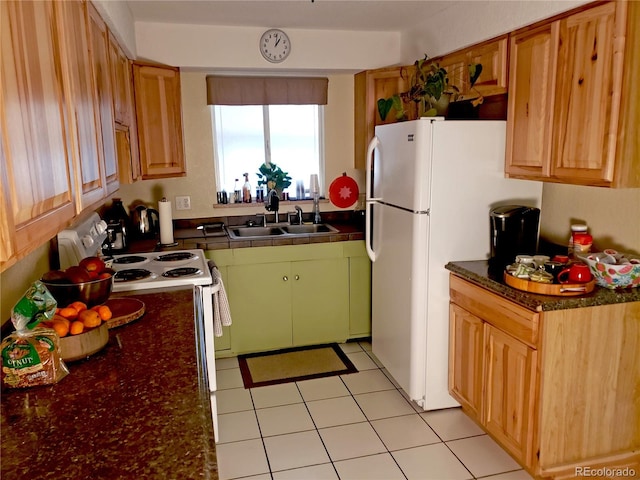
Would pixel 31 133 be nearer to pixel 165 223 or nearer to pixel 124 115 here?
pixel 124 115

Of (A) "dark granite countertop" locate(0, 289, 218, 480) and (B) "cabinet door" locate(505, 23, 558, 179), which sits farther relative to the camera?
(B) "cabinet door" locate(505, 23, 558, 179)

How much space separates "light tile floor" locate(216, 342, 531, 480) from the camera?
90.7 inches

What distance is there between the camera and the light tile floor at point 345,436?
2.30 meters

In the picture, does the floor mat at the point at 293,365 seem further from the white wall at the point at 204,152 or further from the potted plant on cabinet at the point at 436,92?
the potted plant on cabinet at the point at 436,92

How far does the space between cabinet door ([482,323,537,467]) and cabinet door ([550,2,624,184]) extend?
0.78m

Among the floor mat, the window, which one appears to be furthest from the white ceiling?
the floor mat

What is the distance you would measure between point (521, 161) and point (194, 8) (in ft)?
6.82

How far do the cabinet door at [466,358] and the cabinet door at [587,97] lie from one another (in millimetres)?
851

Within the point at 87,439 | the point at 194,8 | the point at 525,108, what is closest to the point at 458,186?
the point at 525,108

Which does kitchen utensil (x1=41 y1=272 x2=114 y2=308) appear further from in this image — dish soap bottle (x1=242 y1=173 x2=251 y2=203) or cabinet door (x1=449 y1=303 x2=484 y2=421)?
dish soap bottle (x1=242 y1=173 x2=251 y2=203)

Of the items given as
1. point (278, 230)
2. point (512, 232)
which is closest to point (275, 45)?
point (278, 230)

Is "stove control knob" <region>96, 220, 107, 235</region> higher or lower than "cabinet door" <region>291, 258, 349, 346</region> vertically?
higher

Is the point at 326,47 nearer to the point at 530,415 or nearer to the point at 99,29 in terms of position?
the point at 99,29

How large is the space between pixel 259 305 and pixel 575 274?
2.08 metres
